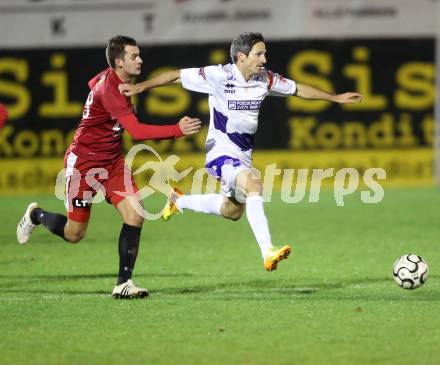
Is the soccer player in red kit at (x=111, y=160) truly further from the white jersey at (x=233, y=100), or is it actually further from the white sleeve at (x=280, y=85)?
the white sleeve at (x=280, y=85)

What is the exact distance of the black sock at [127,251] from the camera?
29.5ft

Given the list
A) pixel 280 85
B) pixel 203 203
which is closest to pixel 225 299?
pixel 203 203

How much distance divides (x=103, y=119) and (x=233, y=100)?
116 cm

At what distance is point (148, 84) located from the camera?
9000mm

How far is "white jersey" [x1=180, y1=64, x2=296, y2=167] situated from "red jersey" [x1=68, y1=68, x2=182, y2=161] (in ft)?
2.49

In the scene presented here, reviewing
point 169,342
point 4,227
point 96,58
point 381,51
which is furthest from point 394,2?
point 169,342

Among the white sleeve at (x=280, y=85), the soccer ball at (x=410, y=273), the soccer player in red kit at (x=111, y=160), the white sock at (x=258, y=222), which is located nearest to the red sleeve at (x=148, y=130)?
the soccer player in red kit at (x=111, y=160)

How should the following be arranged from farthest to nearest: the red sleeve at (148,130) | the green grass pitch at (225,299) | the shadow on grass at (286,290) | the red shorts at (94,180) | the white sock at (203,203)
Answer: the white sock at (203,203) → the red shorts at (94,180) → the shadow on grass at (286,290) → the red sleeve at (148,130) → the green grass pitch at (225,299)

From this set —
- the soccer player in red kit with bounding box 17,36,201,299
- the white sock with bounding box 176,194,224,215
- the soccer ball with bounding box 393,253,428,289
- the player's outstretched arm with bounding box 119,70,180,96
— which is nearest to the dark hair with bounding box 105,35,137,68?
the soccer player in red kit with bounding box 17,36,201,299

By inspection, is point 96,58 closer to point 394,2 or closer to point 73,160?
point 394,2

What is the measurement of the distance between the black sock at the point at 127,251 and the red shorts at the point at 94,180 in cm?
27

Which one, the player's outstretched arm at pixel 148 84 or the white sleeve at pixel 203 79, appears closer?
the player's outstretched arm at pixel 148 84

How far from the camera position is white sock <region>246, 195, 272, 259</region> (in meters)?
8.81

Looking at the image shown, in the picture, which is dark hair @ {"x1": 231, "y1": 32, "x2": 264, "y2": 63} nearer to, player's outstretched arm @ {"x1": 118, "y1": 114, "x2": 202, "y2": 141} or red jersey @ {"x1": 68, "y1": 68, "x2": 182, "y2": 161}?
red jersey @ {"x1": 68, "y1": 68, "x2": 182, "y2": 161}
